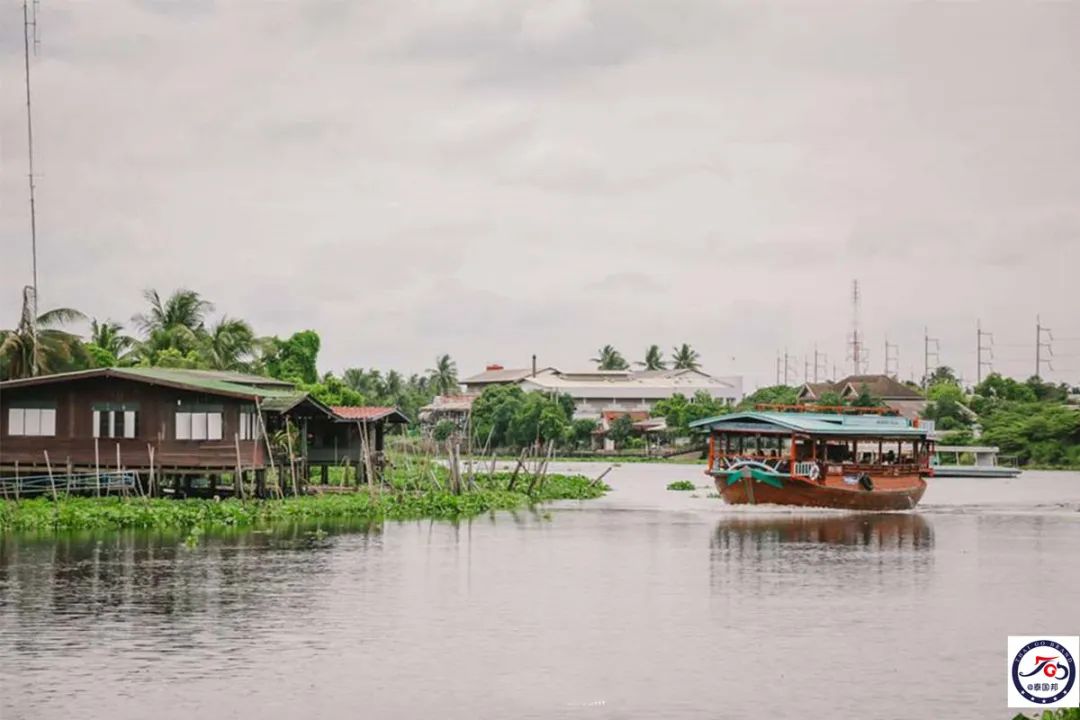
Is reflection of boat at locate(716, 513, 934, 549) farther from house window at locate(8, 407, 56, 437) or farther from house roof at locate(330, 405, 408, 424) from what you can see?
house window at locate(8, 407, 56, 437)

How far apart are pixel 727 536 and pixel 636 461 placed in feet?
150

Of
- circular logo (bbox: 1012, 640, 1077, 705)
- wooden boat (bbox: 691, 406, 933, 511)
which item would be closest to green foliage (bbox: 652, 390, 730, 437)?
wooden boat (bbox: 691, 406, 933, 511)

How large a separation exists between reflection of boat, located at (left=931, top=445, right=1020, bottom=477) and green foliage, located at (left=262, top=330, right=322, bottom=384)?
25024 millimetres

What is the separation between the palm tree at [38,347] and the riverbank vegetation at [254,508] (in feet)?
27.9

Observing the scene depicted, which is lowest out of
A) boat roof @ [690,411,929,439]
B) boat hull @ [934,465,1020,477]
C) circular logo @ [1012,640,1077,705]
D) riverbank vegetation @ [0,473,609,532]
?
boat hull @ [934,465,1020,477]

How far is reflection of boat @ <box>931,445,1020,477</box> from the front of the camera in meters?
59.2

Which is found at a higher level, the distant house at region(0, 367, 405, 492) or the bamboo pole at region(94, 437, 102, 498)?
the distant house at region(0, 367, 405, 492)

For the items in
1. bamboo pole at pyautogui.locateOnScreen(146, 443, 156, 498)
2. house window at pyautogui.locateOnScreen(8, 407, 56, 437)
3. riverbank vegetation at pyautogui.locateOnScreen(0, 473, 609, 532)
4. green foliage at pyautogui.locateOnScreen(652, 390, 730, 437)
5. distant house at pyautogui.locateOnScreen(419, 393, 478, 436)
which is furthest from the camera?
distant house at pyautogui.locateOnScreen(419, 393, 478, 436)

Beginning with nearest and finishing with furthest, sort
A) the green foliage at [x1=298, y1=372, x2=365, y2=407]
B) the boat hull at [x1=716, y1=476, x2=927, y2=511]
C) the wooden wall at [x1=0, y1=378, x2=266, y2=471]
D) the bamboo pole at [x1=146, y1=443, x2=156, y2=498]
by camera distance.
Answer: the bamboo pole at [x1=146, y1=443, x2=156, y2=498] < the wooden wall at [x1=0, y1=378, x2=266, y2=471] < the boat hull at [x1=716, y1=476, x2=927, y2=511] < the green foliage at [x1=298, y1=372, x2=365, y2=407]

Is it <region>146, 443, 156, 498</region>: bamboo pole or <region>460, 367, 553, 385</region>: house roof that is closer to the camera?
<region>146, 443, 156, 498</region>: bamboo pole

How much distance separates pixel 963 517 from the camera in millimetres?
37312

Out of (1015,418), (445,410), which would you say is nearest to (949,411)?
(1015,418)

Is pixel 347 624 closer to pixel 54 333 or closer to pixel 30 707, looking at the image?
pixel 30 707

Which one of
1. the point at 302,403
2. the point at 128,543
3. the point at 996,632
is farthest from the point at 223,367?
the point at 996,632
